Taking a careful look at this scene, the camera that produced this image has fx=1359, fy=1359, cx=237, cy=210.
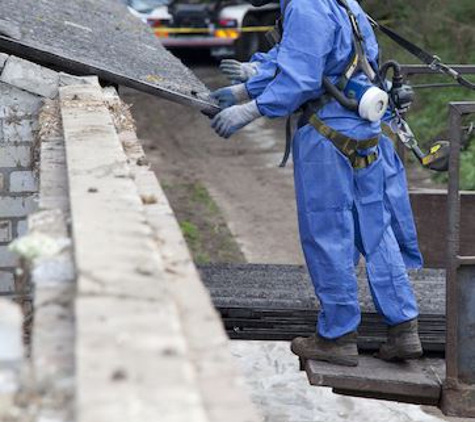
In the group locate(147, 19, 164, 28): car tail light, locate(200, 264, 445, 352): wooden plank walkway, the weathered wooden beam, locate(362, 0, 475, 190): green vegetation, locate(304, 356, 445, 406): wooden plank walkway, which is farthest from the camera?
locate(147, 19, 164, 28): car tail light

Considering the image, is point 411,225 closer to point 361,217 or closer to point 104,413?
point 361,217

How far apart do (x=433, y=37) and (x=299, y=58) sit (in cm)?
1133

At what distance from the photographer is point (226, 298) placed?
6887 millimetres

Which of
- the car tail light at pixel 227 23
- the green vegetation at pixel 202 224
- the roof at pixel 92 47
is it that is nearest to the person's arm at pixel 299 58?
the roof at pixel 92 47

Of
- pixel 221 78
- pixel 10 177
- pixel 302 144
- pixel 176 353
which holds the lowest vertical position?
pixel 221 78

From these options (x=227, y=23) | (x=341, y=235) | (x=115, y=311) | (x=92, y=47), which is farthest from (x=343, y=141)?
(x=227, y=23)

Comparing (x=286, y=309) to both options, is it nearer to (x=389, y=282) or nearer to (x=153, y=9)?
(x=389, y=282)

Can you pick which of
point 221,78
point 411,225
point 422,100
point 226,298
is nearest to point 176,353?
point 411,225

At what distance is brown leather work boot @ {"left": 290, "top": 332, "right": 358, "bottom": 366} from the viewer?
595 centimetres

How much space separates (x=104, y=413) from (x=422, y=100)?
588 inches

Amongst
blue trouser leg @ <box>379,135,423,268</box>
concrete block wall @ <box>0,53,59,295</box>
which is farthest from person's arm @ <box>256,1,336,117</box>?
concrete block wall @ <box>0,53,59,295</box>

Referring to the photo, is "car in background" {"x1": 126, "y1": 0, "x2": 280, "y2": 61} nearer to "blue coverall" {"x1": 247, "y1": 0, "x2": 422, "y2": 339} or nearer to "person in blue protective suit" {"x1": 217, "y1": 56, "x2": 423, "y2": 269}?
"person in blue protective suit" {"x1": 217, "y1": 56, "x2": 423, "y2": 269}

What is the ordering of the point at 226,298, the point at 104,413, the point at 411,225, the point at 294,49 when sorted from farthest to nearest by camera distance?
1. the point at 226,298
2. the point at 411,225
3. the point at 294,49
4. the point at 104,413

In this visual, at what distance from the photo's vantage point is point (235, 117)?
5832 mm
